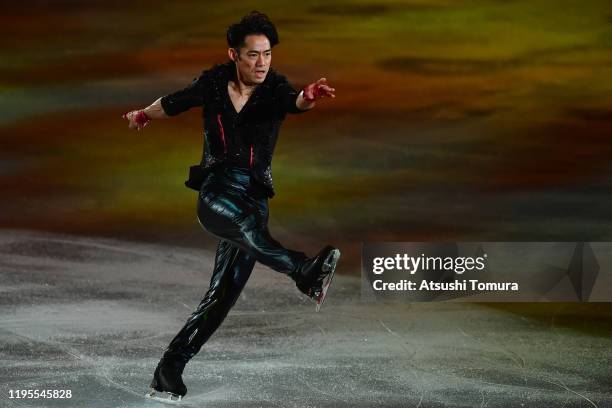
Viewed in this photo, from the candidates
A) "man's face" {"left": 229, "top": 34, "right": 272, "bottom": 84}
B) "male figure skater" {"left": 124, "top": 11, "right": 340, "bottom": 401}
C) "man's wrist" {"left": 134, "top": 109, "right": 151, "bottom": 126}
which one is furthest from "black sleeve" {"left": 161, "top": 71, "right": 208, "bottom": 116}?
"man's face" {"left": 229, "top": 34, "right": 272, "bottom": 84}

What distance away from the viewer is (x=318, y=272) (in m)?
5.57

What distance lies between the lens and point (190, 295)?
8477mm

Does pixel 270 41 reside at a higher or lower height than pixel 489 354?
higher

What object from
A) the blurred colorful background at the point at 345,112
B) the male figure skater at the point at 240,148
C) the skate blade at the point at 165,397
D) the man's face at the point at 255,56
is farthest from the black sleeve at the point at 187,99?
the blurred colorful background at the point at 345,112

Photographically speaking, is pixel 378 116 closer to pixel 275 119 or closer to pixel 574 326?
pixel 574 326

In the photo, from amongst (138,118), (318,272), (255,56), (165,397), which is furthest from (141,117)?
(165,397)

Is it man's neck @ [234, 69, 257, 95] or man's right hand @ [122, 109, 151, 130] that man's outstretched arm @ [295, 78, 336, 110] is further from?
man's right hand @ [122, 109, 151, 130]

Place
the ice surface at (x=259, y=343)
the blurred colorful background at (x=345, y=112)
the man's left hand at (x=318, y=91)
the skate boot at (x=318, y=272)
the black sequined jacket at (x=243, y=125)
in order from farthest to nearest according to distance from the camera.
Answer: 1. the blurred colorful background at (x=345, y=112)
2. the ice surface at (x=259, y=343)
3. the black sequined jacket at (x=243, y=125)
4. the skate boot at (x=318, y=272)
5. the man's left hand at (x=318, y=91)

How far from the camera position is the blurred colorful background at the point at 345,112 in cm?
976

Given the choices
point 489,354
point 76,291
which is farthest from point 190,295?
point 489,354

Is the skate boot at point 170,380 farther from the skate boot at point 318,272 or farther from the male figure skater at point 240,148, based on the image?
the skate boot at point 318,272

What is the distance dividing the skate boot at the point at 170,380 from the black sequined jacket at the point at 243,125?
3.17 ft

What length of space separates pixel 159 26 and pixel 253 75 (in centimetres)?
478

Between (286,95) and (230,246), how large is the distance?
83cm
